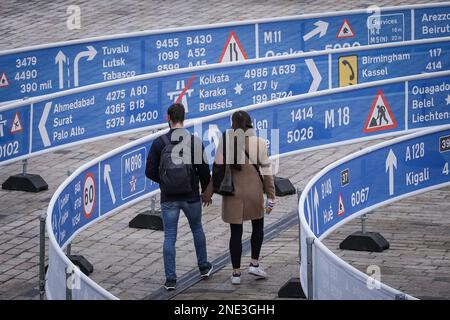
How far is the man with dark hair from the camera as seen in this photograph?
42.0ft

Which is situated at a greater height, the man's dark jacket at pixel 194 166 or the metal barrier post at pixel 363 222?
the man's dark jacket at pixel 194 166

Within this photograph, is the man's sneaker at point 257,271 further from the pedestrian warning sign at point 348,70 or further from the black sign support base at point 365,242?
the pedestrian warning sign at point 348,70

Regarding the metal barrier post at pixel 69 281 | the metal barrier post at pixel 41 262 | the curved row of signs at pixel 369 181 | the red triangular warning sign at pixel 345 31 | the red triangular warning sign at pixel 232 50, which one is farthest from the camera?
the red triangular warning sign at pixel 345 31

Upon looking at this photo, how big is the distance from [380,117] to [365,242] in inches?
108

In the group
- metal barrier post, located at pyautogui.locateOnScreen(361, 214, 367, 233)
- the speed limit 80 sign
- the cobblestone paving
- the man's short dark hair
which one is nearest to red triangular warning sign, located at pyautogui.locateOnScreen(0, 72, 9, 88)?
the cobblestone paving

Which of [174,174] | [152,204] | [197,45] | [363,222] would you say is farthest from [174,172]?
[197,45]

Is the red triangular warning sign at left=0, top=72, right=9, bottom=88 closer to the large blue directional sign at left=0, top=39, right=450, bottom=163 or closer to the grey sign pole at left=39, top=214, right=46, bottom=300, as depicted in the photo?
the large blue directional sign at left=0, top=39, right=450, bottom=163

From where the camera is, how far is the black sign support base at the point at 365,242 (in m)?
14.2

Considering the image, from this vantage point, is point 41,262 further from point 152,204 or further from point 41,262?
point 152,204

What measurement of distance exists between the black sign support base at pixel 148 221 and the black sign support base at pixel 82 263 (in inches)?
65.7

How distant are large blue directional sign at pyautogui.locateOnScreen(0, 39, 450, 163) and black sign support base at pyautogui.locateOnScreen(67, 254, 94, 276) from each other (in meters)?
2.46

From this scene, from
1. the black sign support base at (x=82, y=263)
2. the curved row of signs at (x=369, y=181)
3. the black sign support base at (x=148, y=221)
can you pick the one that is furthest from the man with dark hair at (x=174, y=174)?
the black sign support base at (x=148, y=221)
